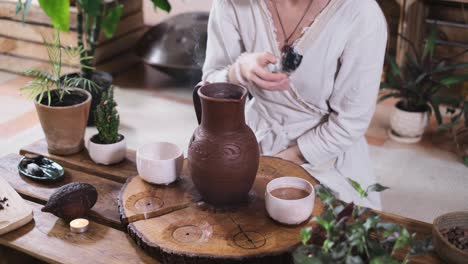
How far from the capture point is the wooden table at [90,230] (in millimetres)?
1318

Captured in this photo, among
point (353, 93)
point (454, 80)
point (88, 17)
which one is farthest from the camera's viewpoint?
point (88, 17)

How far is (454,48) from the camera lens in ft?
11.3

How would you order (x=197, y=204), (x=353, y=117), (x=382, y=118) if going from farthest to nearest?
(x=382, y=118), (x=353, y=117), (x=197, y=204)

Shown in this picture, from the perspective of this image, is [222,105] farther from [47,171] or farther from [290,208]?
[47,171]

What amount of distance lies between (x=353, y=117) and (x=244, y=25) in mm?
426

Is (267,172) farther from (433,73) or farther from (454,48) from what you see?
(454,48)

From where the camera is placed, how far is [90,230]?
1.41m

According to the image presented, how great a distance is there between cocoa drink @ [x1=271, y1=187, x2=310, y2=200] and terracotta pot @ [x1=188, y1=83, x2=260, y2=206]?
0.24ft

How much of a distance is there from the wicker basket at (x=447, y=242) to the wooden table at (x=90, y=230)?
36 mm

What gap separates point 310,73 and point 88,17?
1.72 m

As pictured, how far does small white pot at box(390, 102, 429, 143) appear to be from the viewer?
2.99 m

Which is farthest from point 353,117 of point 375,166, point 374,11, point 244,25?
point 375,166

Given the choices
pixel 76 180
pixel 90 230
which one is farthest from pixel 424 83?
pixel 90 230

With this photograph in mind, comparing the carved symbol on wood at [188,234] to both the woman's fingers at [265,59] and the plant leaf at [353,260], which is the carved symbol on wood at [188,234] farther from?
the woman's fingers at [265,59]
